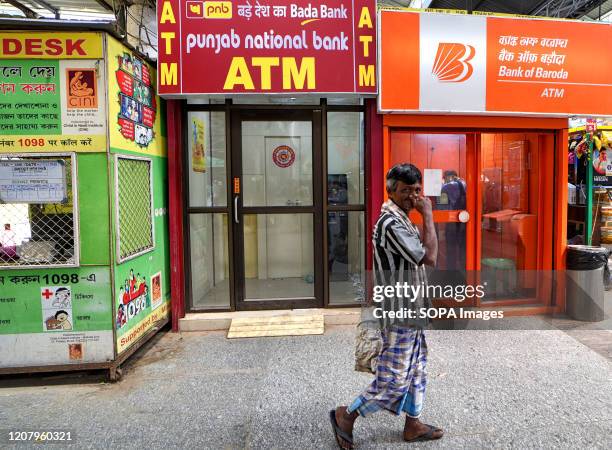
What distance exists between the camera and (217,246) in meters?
5.10

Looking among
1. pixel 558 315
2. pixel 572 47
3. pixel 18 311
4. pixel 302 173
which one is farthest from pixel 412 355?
pixel 572 47

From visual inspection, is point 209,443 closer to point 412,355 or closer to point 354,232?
point 412,355

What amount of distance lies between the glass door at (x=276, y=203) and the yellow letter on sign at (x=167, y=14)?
47.6 inches

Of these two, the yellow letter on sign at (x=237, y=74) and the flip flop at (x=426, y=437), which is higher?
the yellow letter on sign at (x=237, y=74)

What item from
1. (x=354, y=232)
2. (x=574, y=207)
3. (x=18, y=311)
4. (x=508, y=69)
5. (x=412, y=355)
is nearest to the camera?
(x=412, y=355)

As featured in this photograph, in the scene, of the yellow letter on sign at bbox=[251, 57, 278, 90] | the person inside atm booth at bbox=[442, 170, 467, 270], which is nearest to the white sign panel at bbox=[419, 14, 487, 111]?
the person inside atm booth at bbox=[442, 170, 467, 270]

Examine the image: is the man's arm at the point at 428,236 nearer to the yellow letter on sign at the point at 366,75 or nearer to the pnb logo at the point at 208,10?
the yellow letter on sign at the point at 366,75

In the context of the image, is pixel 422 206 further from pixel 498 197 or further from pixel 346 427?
pixel 498 197

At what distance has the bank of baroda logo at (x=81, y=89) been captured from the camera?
3.50 meters

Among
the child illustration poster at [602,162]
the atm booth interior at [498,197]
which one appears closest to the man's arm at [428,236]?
the atm booth interior at [498,197]

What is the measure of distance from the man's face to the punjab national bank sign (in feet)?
7.79

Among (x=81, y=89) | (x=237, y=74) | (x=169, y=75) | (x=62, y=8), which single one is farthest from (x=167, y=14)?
(x=62, y=8)

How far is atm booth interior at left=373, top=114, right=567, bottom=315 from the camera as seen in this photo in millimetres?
5145

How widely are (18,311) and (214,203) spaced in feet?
7.35
